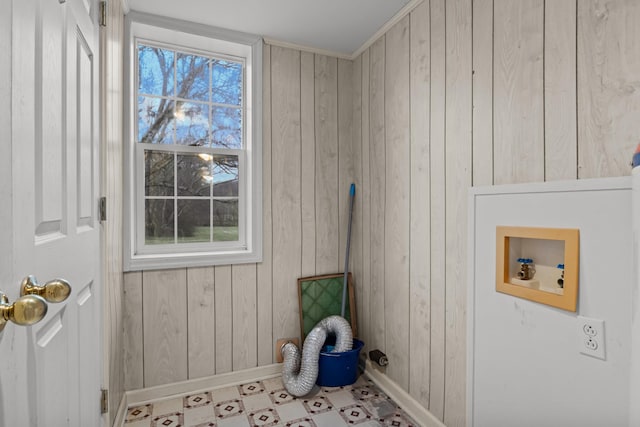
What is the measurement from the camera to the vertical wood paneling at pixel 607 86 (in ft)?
3.35

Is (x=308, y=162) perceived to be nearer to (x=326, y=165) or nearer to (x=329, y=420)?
(x=326, y=165)

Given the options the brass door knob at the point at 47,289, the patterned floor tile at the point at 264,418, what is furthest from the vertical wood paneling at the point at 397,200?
the brass door knob at the point at 47,289

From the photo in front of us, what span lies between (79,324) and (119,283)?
88 cm

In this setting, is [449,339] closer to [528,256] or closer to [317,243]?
[528,256]

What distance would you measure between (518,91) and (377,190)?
43.1 inches

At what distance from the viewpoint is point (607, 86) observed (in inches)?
42.6

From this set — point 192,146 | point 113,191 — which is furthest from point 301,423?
point 192,146

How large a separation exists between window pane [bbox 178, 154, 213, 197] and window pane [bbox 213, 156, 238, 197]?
5 centimetres

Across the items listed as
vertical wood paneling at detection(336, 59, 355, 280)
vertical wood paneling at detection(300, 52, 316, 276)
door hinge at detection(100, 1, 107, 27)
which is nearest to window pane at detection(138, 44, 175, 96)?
door hinge at detection(100, 1, 107, 27)

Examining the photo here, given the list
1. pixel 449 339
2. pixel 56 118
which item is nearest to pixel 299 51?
pixel 56 118

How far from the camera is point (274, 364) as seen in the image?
7.81ft

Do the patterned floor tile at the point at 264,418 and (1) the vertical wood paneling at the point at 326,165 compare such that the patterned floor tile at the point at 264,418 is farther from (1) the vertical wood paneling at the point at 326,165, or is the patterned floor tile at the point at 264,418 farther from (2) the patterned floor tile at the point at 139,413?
(1) the vertical wood paneling at the point at 326,165

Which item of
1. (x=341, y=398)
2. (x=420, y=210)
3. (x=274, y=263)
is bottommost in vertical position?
(x=341, y=398)

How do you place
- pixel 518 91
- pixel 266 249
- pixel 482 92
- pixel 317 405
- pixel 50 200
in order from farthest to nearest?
pixel 266 249 → pixel 317 405 → pixel 482 92 → pixel 518 91 → pixel 50 200
